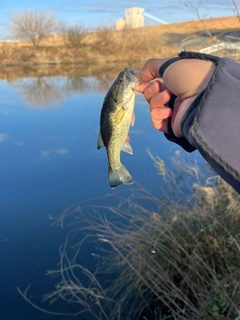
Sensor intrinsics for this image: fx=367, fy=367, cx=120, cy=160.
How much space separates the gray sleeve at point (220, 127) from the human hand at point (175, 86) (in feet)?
0.78

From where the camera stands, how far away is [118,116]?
5.24 feet

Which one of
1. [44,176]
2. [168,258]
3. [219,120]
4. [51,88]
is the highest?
[219,120]

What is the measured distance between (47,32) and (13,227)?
19756 millimetres

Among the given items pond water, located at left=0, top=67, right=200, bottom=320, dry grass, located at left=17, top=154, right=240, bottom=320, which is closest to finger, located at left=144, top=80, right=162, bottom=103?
dry grass, located at left=17, top=154, right=240, bottom=320

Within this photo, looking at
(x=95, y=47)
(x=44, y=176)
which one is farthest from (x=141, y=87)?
(x=95, y=47)

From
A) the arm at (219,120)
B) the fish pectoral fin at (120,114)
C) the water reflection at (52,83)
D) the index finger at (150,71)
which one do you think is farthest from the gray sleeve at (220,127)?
the water reflection at (52,83)

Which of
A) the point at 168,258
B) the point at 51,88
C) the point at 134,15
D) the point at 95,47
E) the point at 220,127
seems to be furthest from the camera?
the point at 95,47

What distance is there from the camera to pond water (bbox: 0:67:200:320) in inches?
160

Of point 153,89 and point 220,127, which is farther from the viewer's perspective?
point 153,89

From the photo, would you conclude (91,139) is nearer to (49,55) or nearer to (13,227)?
(13,227)

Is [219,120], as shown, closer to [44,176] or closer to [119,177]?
[119,177]

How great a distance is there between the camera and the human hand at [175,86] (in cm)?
144

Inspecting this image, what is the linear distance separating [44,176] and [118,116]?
14.8 ft

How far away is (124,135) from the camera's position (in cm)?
162
